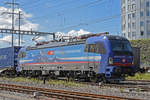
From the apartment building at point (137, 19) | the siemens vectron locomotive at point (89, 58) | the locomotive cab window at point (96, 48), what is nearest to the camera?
the siemens vectron locomotive at point (89, 58)

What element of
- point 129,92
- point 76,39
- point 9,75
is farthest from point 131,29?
point 129,92

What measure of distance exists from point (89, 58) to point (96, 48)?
1.17 meters

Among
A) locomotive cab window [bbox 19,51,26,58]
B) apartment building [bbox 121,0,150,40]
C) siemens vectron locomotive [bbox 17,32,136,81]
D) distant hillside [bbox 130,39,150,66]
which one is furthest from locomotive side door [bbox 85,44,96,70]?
apartment building [bbox 121,0,150,40]

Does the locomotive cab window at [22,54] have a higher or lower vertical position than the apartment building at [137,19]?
lower

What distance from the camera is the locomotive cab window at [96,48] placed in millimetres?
19941

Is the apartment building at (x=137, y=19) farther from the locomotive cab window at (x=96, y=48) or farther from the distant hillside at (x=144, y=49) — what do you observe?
the locomotive cab window at (x=96, y=48)

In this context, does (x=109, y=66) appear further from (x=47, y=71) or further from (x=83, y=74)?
(x=47, y=71)

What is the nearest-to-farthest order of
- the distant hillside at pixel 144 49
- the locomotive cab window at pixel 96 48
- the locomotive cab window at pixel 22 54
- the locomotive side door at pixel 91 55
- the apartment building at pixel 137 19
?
the locomotive cab window at pixel 96 48, the locomotive side door at pixel 91 55, the locomotive cab window at pixel 22 54, the distant hillside at pixel 144 49, the apartment building at pixel 137 19

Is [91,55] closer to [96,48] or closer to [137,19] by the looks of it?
[96,48]

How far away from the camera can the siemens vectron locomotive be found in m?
19.5

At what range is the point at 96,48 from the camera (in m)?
20.5

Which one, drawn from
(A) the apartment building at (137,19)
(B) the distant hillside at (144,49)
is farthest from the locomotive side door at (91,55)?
(A) the apartment building at (137,19)

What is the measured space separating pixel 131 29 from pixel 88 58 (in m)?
59.0

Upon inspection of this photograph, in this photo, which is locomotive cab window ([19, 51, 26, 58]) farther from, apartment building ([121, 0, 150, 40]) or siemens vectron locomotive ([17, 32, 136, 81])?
apartment building ([121, 0, 150, 40])
